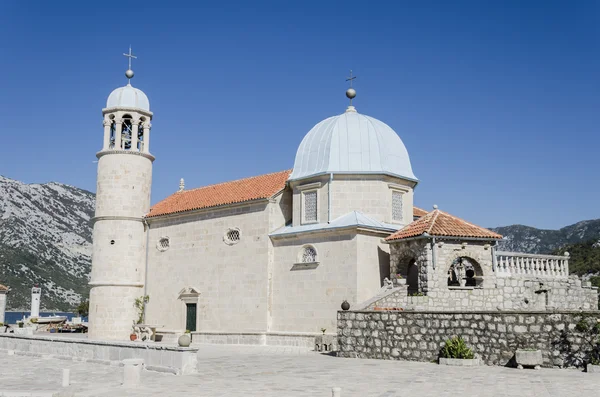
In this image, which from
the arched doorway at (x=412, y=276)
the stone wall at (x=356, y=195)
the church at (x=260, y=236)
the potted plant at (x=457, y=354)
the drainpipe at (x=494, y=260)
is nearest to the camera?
the potted plant at (x=457, y=354)

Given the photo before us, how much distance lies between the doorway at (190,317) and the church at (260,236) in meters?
0.07

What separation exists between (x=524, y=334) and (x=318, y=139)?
16.0 meters

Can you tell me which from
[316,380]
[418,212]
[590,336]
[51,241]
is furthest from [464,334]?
[51,241]

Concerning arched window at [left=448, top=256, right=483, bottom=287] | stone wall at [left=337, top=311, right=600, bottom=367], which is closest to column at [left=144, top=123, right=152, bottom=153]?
arched window at [left=448, top=256, right=483, bottom=287]

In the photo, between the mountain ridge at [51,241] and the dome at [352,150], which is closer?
the dome at [352,150]

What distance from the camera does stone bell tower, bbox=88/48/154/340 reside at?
35.3 meters

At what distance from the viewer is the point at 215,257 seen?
32719 millimetres

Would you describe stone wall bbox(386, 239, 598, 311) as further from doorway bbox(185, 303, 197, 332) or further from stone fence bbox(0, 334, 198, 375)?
doorway bbox(185, 303, 197, 332)

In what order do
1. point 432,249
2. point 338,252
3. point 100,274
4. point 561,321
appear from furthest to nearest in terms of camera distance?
1. point 100,274
2. point 338,252
3. point 432,249
4. point 561,321

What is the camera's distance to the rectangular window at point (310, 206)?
97.7ft

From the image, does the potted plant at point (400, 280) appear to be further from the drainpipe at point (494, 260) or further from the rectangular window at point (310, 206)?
the rectangular window at point (310, 206)

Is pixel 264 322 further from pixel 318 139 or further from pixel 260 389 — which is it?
pixel 260 389

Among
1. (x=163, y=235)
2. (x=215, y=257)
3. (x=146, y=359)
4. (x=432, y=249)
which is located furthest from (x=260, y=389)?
(x=163, y=235)

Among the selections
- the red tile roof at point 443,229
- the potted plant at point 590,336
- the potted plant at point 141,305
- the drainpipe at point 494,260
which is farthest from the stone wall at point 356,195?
the potted plant at point 590,336
